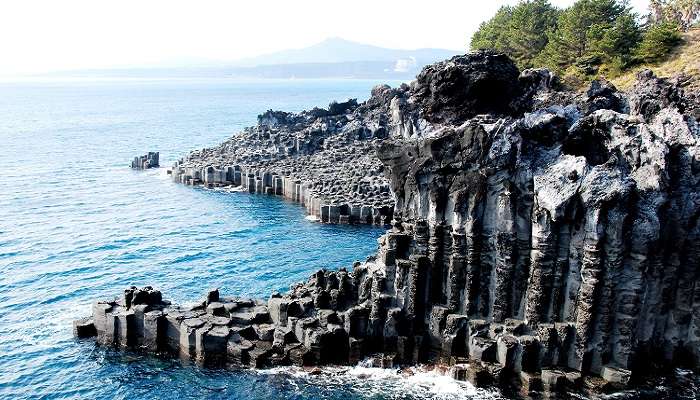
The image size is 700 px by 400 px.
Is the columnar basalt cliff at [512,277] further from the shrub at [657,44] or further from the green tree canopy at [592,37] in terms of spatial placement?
the green tree canopy at [592,37]

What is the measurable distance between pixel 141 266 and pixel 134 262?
5.80 ft

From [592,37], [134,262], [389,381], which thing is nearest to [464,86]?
[389,381]

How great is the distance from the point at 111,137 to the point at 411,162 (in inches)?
5695

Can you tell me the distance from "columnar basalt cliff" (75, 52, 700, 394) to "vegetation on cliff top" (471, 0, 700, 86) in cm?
7519

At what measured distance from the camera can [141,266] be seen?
212 feet

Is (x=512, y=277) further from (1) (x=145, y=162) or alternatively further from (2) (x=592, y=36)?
Answer: (1) (x=145, y=162)

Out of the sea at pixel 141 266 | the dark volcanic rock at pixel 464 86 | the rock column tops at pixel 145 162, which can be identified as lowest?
the sea at pixel 141 266

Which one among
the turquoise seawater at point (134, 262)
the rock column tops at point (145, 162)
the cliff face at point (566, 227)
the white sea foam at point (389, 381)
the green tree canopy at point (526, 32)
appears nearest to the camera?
the cliff face at point (566, 227)

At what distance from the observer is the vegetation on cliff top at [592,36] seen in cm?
11188

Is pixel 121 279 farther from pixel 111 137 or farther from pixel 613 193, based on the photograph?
pixel 111 137

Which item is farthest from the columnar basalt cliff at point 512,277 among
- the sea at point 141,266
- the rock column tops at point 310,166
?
the rock column tops at point 310,166

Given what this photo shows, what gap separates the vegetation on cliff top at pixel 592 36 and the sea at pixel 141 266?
63.9 metres

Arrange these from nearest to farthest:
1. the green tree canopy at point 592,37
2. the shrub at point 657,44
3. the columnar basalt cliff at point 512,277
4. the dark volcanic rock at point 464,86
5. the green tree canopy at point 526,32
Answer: the columnar basalt cliff at point 512,277 < the dark volcanic rock at point 464,86 < the shrub at point 657,44 < the green tree canopy at point 592,37 < the green tree canopy at point 526,32

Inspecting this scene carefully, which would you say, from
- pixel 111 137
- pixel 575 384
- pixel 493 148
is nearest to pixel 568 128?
pixel 493 148
